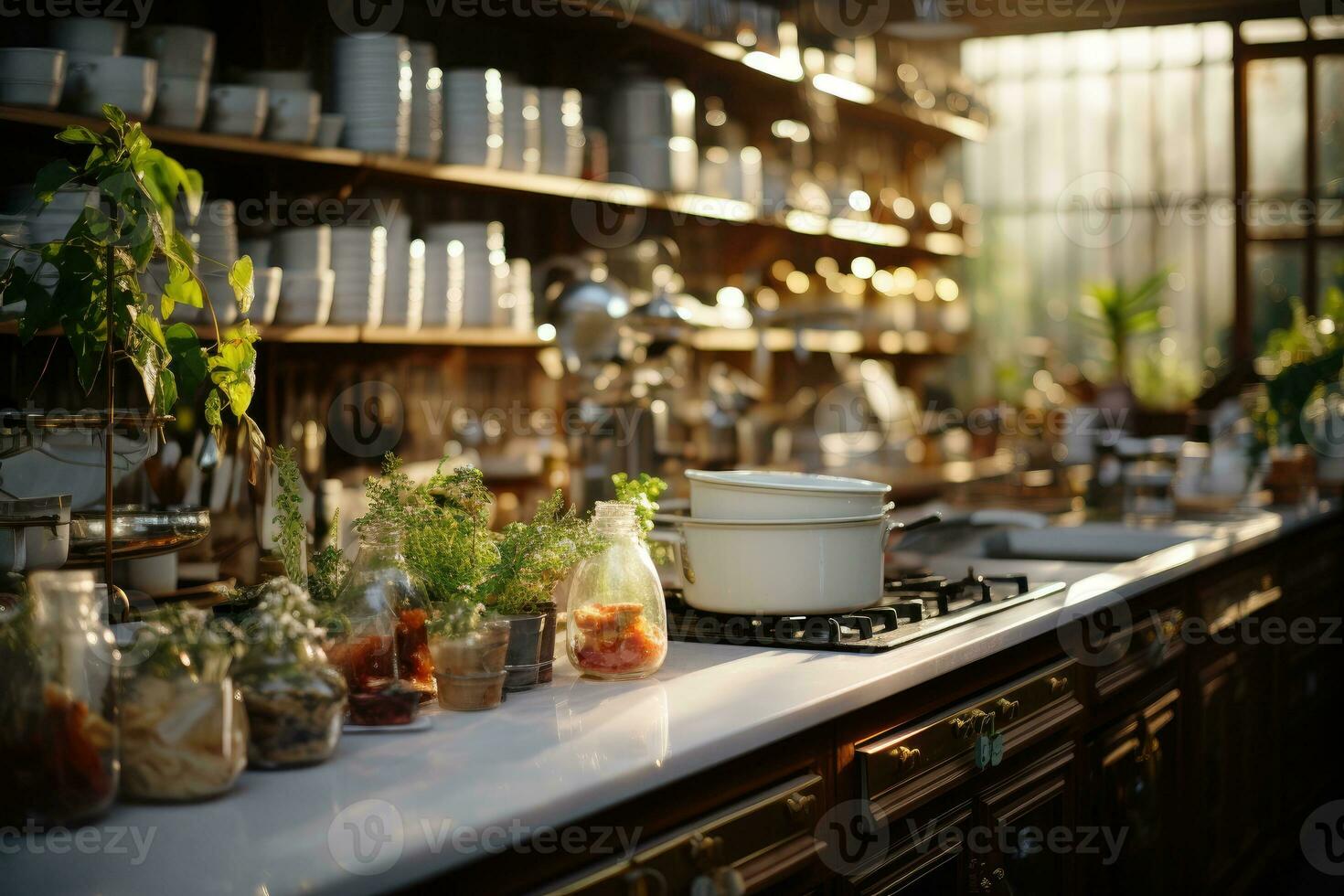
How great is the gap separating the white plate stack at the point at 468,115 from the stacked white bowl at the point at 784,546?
1.50 meters

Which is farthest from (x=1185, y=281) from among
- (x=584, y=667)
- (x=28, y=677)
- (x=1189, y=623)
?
(x=28, y=677)

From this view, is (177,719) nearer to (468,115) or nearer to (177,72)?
(177,72)

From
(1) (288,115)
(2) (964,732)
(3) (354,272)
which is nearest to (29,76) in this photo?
(1) (288,115)

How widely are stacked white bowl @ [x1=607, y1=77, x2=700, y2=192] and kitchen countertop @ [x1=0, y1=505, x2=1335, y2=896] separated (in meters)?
2.21

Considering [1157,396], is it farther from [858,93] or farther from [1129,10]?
[858,93]

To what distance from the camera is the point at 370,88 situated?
9.44 ft

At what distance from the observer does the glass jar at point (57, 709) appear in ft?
3.43

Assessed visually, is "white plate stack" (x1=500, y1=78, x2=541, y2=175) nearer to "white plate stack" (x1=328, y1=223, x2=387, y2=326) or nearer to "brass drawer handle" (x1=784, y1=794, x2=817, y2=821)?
"white plate stack" (x1=328, y1=223, x2=387, y2=326)

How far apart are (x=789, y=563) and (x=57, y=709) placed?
3.22 feet

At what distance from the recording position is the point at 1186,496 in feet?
12.7

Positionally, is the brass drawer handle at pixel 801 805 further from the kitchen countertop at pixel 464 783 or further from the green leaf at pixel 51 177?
the green leaf at pixel 51 177

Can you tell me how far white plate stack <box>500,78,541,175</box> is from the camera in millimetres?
3229

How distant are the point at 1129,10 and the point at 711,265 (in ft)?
6.29

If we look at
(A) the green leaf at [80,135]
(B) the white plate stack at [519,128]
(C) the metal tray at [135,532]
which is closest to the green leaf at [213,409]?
(C) the metal tray at [135,532]
